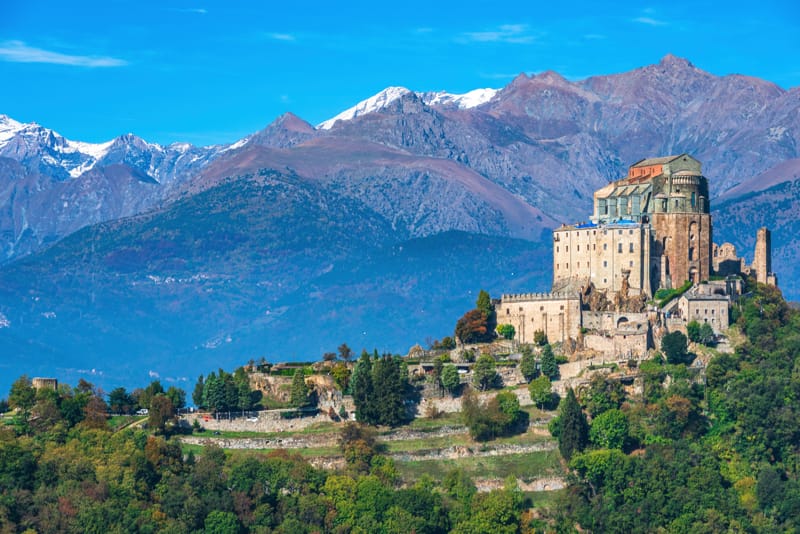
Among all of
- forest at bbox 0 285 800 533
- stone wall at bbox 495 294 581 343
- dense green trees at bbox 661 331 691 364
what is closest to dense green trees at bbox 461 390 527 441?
forest at bbox 0 285 800 533

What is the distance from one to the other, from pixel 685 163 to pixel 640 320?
15.3m

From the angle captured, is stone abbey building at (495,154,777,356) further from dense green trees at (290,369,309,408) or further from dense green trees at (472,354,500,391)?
dense green trees at (290,369,309,408)

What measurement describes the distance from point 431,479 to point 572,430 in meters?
9.57

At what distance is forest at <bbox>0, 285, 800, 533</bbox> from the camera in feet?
317

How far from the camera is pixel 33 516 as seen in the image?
9525cm

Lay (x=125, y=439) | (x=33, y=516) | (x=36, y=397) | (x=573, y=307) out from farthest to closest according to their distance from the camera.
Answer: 1. (x=573, y=307)
2. (x=36, y=397)
3. (x=125, y=439)
4. (x=33, y=516)

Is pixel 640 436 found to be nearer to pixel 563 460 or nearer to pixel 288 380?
pixel 563 460

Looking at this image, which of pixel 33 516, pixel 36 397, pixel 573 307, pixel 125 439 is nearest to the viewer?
pixel 33 516

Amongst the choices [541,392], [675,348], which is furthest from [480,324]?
[675,348]

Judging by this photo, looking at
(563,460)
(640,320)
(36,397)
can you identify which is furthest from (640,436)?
(36,397)

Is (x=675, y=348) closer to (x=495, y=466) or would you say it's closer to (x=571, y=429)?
(x=571, y=429)

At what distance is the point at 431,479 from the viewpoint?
101438mm

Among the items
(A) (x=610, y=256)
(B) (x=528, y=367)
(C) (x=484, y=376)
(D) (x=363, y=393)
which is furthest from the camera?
(A) (x=610, y=256)

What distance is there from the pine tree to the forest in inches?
3.5
